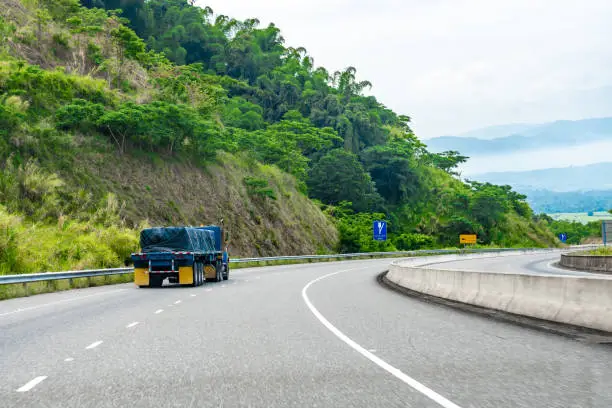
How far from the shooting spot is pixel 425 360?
28.8 ft

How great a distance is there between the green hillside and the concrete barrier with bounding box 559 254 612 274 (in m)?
25.5

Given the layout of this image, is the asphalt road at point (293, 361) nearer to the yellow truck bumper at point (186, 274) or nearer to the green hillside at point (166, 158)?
the yellow truck bumper at point (186, 274)

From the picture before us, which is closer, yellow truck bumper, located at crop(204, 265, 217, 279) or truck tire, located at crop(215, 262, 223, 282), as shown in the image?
yellow truck bumper, located at crop(204, 265, 217, 279)

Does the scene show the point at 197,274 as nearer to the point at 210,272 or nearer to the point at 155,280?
the point at 155,280

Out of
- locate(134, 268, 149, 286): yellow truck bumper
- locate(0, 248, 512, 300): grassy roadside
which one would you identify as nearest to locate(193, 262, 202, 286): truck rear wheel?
locate(134, 268, 149, 286): yellow truck bumper

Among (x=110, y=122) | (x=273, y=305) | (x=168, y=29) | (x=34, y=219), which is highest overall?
(x=168, y=29)

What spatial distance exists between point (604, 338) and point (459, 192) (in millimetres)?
111360

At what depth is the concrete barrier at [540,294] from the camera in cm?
1118

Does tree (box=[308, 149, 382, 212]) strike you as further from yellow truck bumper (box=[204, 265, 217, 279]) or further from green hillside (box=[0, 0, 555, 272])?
yellow truck bumper (box=[204, 265, 217, 279])

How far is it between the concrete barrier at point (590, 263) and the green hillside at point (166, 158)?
83.5 ft

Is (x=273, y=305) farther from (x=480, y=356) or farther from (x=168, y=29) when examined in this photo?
(x=168, y=29)

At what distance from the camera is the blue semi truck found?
26.9 metres

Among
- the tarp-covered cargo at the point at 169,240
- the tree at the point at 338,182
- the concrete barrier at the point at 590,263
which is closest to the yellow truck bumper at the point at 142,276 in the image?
the tarp-covered cargo at the point at 169,240

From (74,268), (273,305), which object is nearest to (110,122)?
(74,268)
